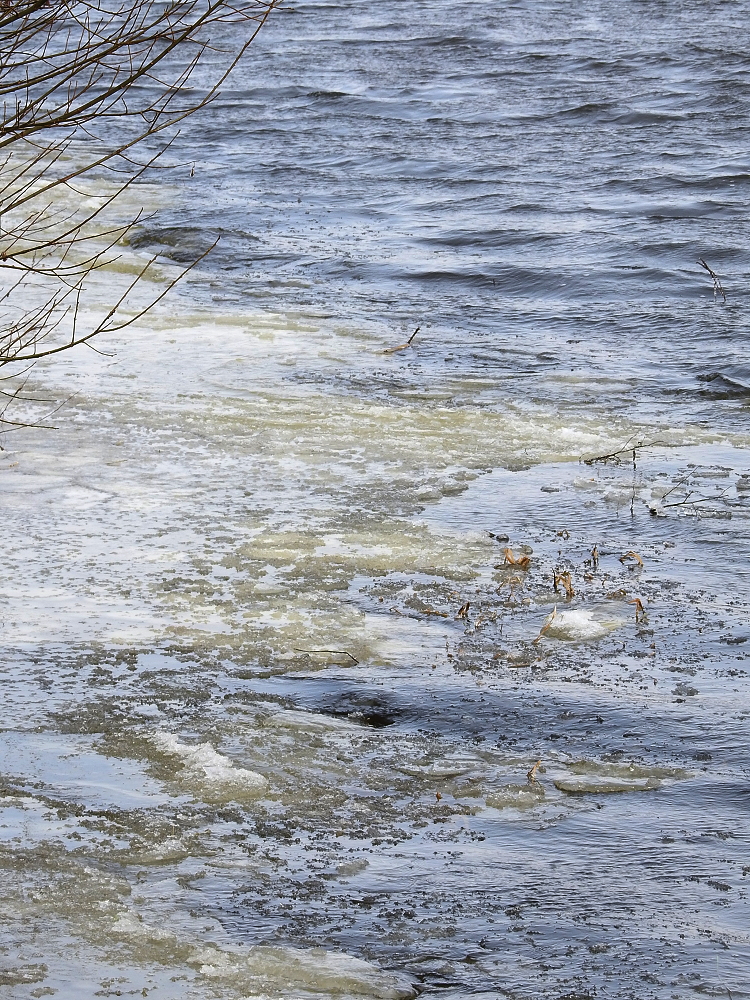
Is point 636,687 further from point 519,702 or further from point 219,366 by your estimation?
point 219,366

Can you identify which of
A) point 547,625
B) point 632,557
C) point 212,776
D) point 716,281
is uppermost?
point 212,776

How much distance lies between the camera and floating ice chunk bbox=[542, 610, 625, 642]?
17.2 ft

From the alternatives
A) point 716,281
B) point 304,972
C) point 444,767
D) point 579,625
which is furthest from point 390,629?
point 716,281

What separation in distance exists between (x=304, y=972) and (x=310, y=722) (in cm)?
128

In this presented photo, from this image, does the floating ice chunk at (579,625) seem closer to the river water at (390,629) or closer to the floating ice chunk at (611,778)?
the river water at (390,629)

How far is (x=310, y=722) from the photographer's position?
466cm

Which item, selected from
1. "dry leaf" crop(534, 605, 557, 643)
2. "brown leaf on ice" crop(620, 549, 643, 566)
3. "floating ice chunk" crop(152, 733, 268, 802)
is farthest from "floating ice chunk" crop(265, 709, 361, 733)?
"brown leaf on ice" crop(620, 549, 643, 566)

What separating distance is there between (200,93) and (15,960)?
17.6 meters

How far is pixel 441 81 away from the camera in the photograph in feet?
62.1

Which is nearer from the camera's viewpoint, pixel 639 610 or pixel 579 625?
pixel 579 625

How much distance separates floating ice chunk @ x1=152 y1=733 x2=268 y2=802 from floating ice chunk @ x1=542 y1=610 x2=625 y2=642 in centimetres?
142

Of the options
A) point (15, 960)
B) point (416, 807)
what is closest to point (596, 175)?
point (416, 807)

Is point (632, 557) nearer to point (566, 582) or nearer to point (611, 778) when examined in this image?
point (566, 582)

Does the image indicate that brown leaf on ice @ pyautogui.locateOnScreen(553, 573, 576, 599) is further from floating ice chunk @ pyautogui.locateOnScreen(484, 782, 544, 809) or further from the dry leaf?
floating ice chunk @ pyautogui.locateOnScreen(484, 782, 544, 809)
